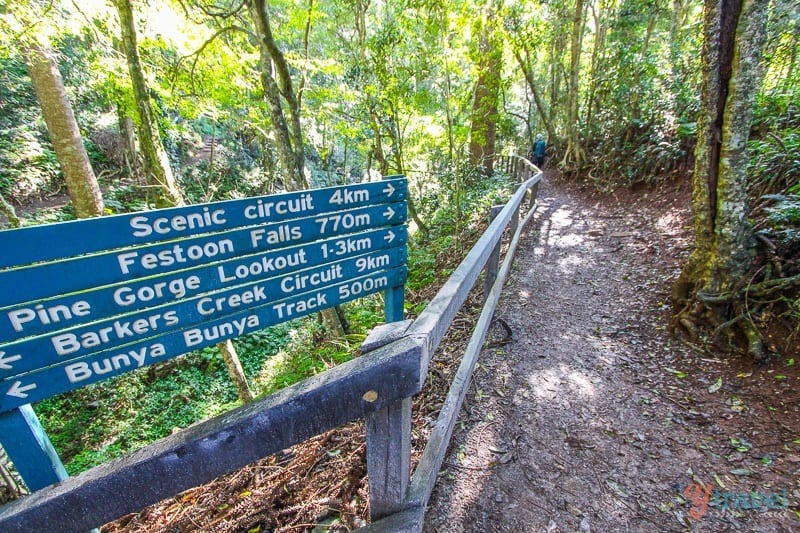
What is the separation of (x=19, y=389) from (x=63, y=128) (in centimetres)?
831

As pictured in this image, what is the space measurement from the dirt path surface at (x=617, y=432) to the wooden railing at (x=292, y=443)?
0.76 meters

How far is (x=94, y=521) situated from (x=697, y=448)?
366 cm

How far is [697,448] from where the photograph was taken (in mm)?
2746

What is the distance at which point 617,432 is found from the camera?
2.93 meters

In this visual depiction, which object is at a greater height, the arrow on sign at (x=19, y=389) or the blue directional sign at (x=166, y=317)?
the blue directional sign at (x=166, y=317)

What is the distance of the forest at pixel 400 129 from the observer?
3.63 m

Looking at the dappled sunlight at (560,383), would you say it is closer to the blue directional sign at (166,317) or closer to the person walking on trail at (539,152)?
the blue directional sign at (166,317)

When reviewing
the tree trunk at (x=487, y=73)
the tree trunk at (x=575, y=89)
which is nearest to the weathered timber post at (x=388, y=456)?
the tree trunk at (x=487, y=73)

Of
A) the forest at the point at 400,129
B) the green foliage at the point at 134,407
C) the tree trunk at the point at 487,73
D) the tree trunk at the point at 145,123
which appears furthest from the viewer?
the green foliage at the point at 134,407

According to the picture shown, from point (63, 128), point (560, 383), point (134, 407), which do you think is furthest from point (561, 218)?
point (134, 407)

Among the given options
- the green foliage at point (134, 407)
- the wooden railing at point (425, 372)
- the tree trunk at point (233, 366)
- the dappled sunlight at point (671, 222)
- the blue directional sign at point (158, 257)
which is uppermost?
the blue directional sign at point (158, 257)

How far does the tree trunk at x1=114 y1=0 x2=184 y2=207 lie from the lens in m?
5.17

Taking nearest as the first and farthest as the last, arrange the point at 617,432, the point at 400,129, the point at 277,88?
the point at 617,432 → the point at 277,88 → the point at 400,129

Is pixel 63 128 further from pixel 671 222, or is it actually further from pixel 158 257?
pixel 671 222
